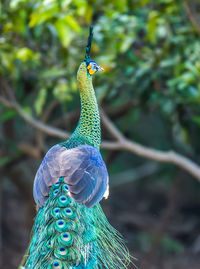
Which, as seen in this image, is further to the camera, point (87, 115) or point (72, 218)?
point (87, 115)

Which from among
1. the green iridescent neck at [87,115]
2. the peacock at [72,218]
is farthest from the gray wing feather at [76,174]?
the green iridescent neck at [87,115]

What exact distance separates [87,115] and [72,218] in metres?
0.93

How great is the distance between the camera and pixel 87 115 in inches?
155

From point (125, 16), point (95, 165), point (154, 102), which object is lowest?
point (95, 165)

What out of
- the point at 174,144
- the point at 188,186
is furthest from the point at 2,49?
the point at 188,186

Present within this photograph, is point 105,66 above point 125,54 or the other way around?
the other way around

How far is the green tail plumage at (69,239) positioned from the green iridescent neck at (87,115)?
23.2 inches

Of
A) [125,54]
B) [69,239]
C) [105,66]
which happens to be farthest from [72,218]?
[125,54]

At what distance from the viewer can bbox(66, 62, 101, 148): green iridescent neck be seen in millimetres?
3848

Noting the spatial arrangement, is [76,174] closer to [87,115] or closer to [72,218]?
[72,218]

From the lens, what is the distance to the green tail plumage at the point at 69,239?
317 centimetres

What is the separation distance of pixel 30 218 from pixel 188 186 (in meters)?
3.65

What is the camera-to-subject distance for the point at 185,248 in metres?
9.08

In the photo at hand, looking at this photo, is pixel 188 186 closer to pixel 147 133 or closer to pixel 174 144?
pixel 147 133
